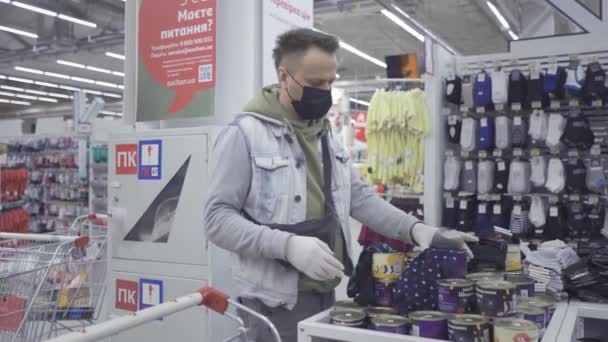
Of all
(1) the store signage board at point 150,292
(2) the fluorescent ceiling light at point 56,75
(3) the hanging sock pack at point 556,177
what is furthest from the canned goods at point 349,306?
(2) the fluorescent ceiling light at point 56,75

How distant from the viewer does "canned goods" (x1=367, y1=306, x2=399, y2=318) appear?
1.73 meters

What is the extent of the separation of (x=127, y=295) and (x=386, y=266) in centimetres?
209

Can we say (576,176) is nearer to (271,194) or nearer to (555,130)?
(555,130)

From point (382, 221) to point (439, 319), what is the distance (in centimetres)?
71

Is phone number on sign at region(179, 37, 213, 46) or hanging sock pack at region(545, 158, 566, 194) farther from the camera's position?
hanging sock pack at region(545, 158, 566, 194)

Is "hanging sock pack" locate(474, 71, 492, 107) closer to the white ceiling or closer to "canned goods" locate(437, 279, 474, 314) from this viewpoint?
"canned goods" locate(437, 279, 474, 314)

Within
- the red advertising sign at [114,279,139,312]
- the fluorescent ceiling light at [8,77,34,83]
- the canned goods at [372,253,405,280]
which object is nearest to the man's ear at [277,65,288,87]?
the canned goods at [372,253,405,280]

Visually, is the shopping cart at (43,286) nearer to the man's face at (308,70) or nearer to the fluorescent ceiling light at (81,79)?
the man's face at (308,70)

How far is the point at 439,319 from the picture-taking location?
1.57 m

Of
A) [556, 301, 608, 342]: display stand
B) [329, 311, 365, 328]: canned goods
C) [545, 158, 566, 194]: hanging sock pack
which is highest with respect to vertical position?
[545, 158, 566, 194]: hanging sock pack

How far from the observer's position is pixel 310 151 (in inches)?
81.1

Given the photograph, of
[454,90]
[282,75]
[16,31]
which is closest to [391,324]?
[282,75]

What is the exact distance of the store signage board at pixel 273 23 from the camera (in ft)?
11.4

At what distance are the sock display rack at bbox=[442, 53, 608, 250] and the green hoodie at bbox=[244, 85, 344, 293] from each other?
151 inches
